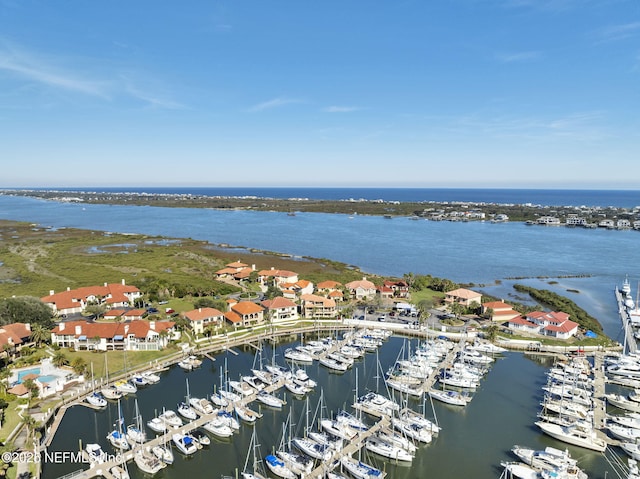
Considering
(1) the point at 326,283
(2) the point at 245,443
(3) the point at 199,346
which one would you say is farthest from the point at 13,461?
(1) the point at 326,283

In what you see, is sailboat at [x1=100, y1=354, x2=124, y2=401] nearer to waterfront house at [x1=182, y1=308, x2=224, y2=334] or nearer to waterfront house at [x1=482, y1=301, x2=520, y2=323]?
waterfront house at [x1=182, y1=308, x2=224, y2=334]

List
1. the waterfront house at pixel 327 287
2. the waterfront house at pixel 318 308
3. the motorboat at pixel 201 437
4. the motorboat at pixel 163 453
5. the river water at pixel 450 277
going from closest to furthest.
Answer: the motorboat at pixel 163 453
the river water at pixel 450 277
the motorboat at pixel 201 437
the waterfront house at pixel 318 308
the waterfront house at pixel 327 287

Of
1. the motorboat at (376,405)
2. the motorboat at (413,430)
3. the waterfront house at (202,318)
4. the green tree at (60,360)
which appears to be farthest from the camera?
the waterfront house at (202,318)

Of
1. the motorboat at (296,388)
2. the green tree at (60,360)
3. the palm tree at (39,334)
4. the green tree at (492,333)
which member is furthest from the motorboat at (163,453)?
the green tree at (492,333)

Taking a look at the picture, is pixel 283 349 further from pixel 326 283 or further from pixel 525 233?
pixel 525 233

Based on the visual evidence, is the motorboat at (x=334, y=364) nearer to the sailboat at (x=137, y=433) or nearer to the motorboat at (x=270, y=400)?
the motorboat at (x=270, y=400)

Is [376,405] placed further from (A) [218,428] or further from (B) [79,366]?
(B) [79,366]

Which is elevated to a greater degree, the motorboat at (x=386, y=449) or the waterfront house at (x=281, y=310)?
the waterfront house at (x=281, y=310)
